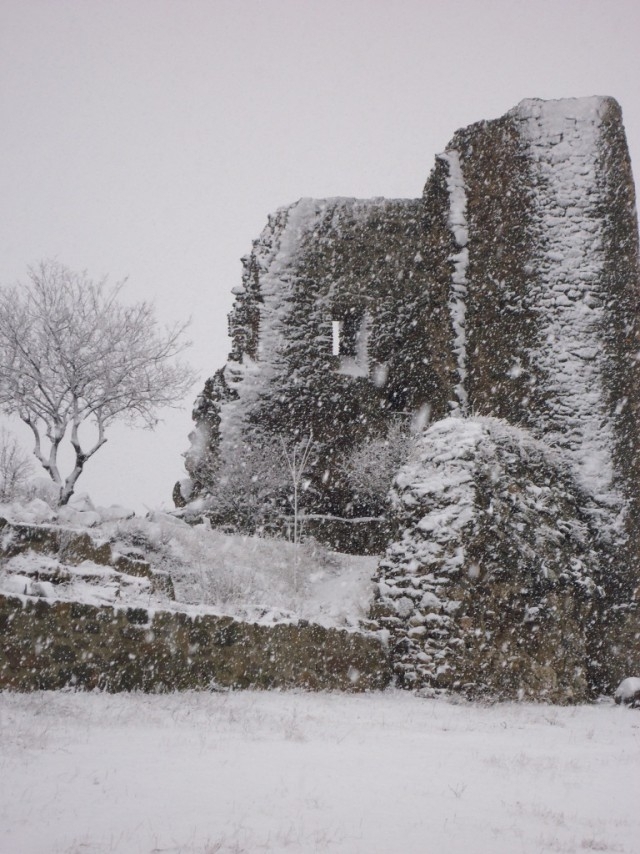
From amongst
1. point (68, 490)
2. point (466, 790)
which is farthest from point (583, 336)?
point (68, 490)

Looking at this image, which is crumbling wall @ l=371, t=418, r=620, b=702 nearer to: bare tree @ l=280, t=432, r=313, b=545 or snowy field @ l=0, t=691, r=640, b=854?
snowy field @ l=0, t=691, r=640, b=854

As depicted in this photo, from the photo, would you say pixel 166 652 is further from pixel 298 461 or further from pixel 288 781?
pixel 298 461

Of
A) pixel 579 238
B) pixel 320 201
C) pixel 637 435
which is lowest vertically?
pixel 637 435

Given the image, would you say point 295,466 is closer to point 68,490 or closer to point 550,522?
point 68,490

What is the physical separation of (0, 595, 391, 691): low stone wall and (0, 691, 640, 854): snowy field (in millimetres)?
285

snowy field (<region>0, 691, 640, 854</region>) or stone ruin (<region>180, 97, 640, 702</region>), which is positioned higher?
stone ruin (<region>180, 97, 640, 702</region>)

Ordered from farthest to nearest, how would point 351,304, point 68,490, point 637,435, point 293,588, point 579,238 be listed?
point 351,304 < point 68,490 < point 293,588 < point 579,238 < point 637,435

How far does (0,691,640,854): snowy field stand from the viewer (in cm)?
282

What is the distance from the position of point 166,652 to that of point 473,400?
24.3 feet

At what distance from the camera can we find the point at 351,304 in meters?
20.4

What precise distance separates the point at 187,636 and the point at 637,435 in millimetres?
7354

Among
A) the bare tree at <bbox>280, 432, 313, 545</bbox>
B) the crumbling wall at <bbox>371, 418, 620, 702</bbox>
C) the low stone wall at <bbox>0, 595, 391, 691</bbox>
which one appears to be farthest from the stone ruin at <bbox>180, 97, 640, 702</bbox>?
the low stone wall at <bbox>0, 595, 391, 691</bbox>

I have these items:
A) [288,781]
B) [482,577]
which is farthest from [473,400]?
[288,781]

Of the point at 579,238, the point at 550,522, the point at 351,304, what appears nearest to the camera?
the point at 550,522
